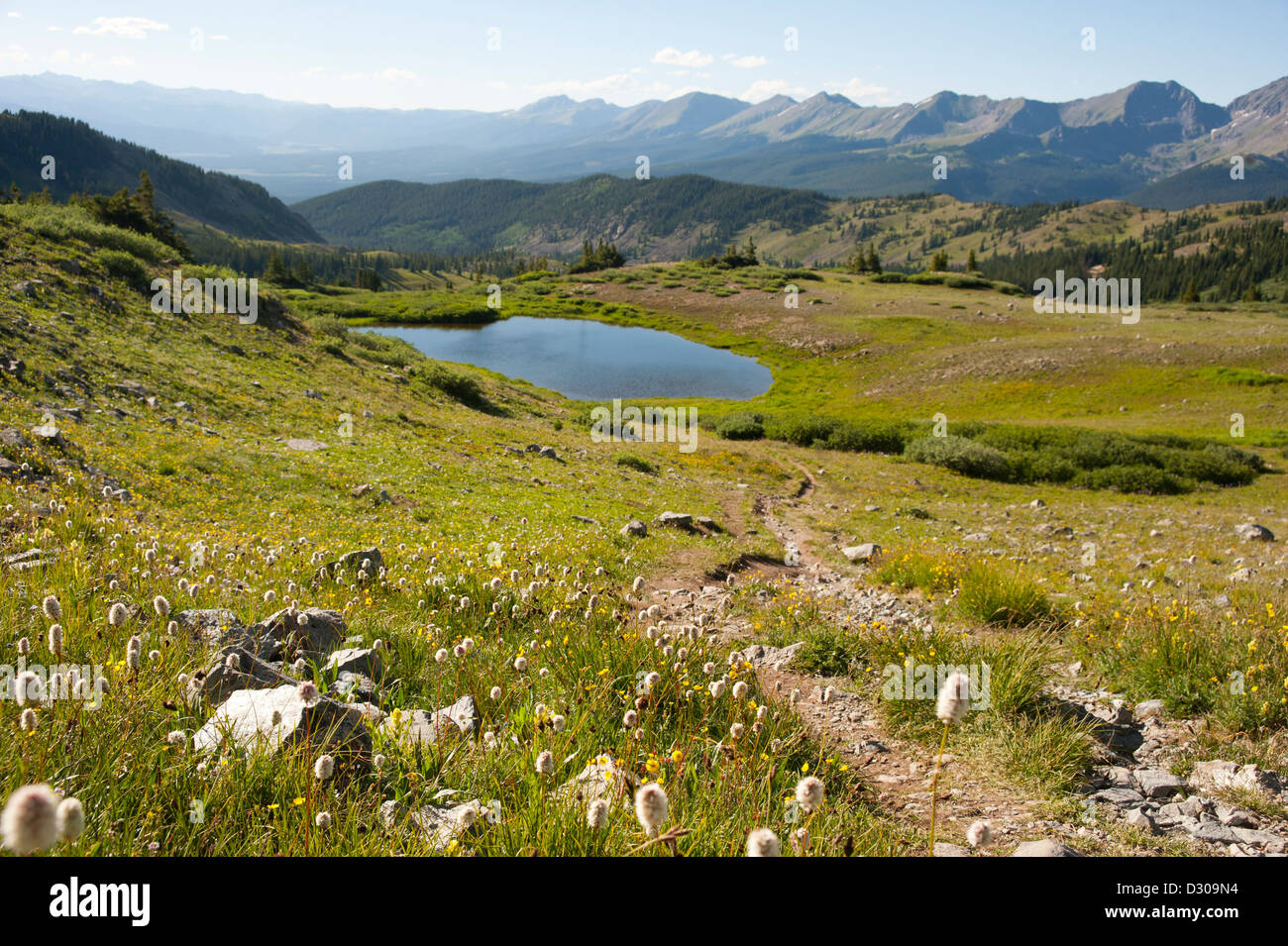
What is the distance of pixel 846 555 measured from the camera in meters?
16.4

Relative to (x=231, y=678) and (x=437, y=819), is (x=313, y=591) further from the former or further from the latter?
(x=437, y=819)

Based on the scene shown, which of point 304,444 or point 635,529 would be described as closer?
point 635,529

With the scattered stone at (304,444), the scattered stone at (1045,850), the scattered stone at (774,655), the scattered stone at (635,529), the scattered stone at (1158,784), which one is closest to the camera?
the scattered stone at (1045,850)

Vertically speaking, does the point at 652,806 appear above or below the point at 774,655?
above

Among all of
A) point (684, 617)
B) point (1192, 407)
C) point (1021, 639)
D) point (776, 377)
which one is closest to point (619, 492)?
point (684, 617)

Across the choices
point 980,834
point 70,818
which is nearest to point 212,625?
point 70,818

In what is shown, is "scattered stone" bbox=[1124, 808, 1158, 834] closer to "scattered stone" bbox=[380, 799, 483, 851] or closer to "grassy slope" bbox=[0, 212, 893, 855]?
"grassy slope" bbox=[0, 212, 893, 855]

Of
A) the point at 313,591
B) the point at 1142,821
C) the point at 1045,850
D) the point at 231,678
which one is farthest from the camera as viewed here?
the point at 313,591

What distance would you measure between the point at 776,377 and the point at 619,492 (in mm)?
52801

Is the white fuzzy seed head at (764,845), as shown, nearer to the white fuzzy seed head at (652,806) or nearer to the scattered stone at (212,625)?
the white fuzzy seed head at (652,806)

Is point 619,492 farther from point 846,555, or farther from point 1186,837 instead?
point 1186,837

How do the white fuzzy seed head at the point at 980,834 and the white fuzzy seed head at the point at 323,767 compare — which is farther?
the white fuzzy seed head at the point at 323,767

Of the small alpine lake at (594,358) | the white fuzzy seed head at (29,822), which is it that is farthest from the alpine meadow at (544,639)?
the small alpine lake at (594,358)

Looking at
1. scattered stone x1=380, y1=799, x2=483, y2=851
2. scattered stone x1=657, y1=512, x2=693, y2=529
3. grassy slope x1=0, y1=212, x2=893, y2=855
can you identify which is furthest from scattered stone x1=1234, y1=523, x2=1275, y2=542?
scattered stone x1=380, y1=799, x2=483, y2=851
